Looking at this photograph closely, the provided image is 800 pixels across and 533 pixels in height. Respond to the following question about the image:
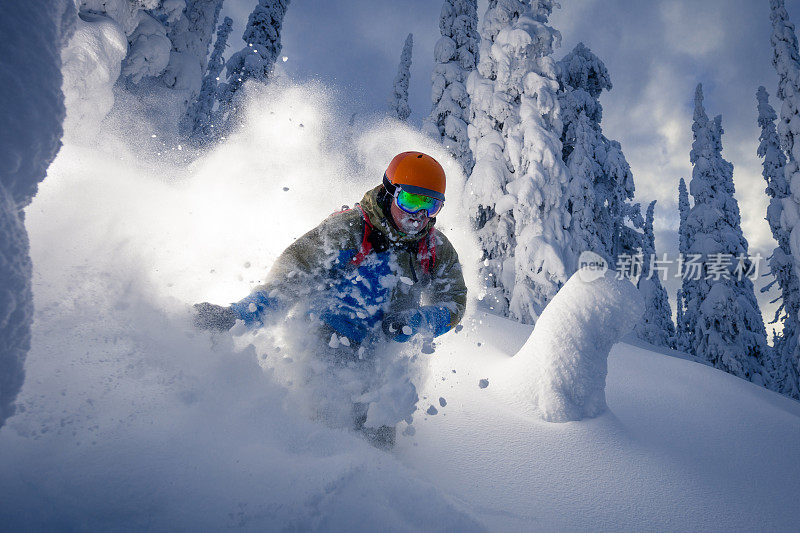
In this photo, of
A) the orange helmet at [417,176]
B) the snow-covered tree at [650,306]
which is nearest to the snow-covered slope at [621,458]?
the orange helmet at [417,176]

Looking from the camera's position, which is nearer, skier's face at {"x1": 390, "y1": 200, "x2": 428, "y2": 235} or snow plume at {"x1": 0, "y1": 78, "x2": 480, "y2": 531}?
snow plume at {"x1": 0, "y1": 78, "x2": 480, "y2": 531}

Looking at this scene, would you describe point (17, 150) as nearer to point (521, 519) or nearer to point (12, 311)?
point (12, 311)

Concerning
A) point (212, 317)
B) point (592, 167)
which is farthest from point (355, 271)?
point (592, 167)

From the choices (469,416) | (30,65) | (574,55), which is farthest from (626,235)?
(30,65)

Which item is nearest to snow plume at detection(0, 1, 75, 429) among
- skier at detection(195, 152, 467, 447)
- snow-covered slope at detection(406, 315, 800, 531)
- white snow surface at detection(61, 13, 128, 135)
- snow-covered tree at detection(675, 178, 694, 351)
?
skier at detection(195, 152, 467, 447)

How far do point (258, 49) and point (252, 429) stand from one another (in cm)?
2140

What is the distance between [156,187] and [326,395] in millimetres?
3962

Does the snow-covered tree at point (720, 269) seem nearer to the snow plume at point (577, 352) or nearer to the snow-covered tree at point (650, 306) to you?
the snow-covered tree at point (650, 306)

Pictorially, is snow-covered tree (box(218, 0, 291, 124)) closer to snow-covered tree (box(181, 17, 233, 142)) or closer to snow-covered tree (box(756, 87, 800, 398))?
snow-covered tree (box(181, 17, 233, 142))

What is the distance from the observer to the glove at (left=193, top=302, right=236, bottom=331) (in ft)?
8.20

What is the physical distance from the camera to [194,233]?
14.8ft

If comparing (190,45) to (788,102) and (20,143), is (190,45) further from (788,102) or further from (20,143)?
(788,102)

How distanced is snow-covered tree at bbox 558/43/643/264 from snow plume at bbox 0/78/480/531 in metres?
10.4

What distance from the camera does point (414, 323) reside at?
2992 millimetres
